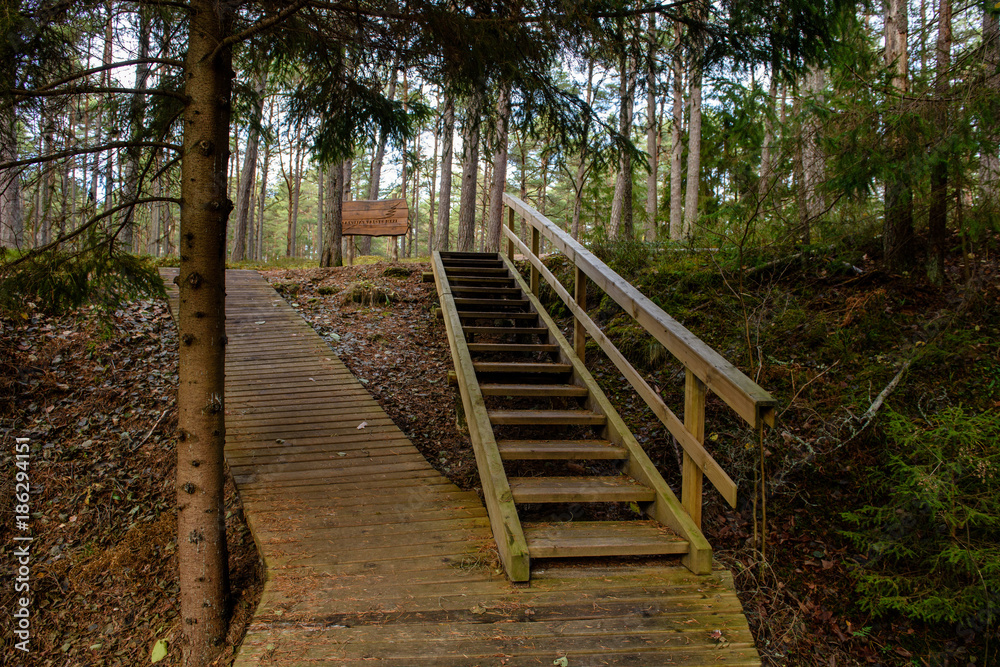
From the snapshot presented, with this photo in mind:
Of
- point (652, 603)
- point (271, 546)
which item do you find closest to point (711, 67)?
point (652, 603)

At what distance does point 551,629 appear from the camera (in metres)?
2.83

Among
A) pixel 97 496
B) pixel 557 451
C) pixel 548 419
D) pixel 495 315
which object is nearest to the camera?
pixel 557 451

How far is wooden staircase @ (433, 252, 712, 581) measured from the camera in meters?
3.38

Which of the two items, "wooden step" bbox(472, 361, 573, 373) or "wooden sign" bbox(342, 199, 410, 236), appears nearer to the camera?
"wooden step" bbox(472, 361, 573, 373)

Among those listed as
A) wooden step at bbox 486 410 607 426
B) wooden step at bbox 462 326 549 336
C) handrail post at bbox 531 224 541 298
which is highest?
handrail post at bbox 531 224 541 298

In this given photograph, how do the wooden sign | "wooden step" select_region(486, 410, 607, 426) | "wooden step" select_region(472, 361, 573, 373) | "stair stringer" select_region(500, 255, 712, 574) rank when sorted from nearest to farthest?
"stair stringer" select_region(500, 255, 712, 574), "wooden step" select_region(486, 410, 607, 426), "wooden step" select_region(472, 361, 573, 373), the wooden sign

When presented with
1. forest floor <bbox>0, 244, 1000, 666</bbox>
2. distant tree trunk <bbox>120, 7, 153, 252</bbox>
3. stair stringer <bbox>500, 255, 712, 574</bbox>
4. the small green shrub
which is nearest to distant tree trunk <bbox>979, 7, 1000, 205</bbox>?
forest floor <bbox>0, 244, 1000, 666</bbox>

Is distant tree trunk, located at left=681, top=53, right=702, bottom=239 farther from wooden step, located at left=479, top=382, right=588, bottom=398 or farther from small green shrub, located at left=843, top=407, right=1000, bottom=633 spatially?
small green shrub, located at left=843, top=407, right=1000, bottom=633

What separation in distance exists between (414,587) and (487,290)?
473 centimetres

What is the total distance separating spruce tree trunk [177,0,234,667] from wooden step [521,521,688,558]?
201cm

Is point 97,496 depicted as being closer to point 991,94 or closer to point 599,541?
point 599,541

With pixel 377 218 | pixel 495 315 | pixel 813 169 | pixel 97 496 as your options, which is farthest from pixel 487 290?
pixel 377 218

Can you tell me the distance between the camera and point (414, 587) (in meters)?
3.19

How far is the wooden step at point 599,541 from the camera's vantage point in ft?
11.0
